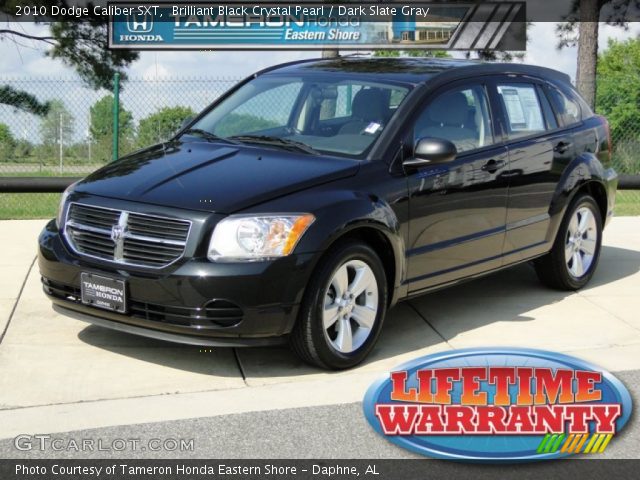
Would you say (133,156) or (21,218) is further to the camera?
(21,218)

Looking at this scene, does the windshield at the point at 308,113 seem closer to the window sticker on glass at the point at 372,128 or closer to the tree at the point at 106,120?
the window sticker on glass at the point at 372,128

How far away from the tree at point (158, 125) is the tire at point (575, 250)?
242 inches

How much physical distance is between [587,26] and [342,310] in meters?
15.8

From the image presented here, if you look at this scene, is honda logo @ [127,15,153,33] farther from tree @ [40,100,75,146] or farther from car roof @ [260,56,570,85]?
car roof @ [260,56,570,85]

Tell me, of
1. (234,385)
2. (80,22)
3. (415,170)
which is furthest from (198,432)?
(80,22)

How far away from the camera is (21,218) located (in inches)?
452

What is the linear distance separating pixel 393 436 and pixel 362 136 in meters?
2.20

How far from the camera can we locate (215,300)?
17.5 ft

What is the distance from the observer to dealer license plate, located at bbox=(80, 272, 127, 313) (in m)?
5.52

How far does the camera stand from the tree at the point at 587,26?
64.4 ft

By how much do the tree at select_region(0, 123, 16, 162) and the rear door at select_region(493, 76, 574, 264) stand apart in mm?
7584

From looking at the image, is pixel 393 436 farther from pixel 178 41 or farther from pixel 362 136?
pixel 178 41

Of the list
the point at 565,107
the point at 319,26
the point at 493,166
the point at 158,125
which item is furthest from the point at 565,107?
the point at 319,26

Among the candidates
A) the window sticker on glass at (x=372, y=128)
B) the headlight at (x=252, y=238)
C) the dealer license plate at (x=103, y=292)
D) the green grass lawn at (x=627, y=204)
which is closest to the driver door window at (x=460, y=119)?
the window sticker on glass at (x=372, y=128)
